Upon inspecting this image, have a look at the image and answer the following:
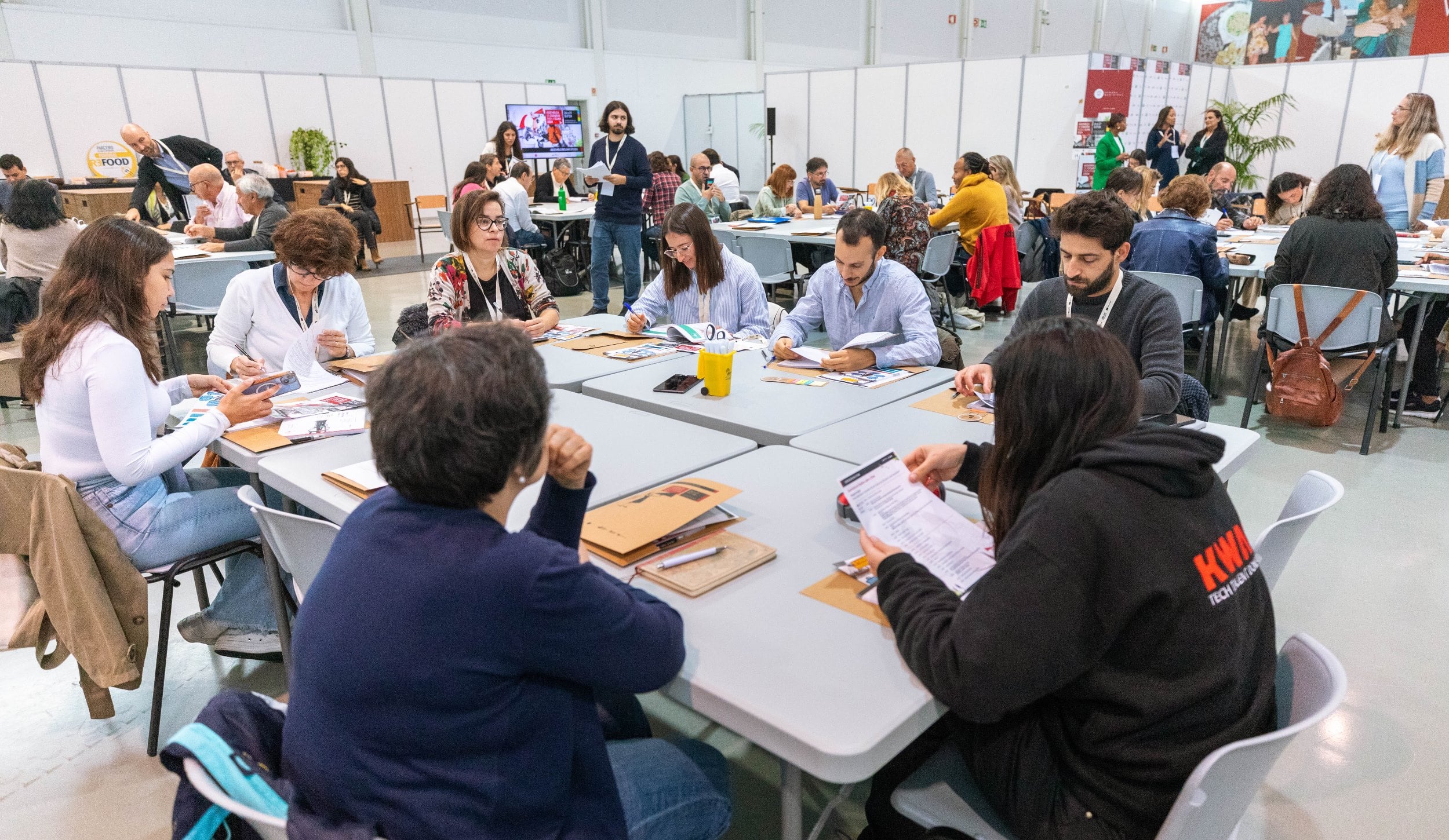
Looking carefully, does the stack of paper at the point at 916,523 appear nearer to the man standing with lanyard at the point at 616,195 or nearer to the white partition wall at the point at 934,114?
the man standing with lanyard at the point at 616,195

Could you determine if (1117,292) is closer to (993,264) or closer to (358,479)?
(358,479)

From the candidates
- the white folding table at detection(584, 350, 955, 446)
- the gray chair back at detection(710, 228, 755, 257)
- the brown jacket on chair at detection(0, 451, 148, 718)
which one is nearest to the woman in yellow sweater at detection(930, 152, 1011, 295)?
the gray chair back at detection(710, 228, 755, 257)

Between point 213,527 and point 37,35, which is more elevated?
point 37,35

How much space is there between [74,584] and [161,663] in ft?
1.16

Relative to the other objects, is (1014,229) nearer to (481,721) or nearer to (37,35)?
(481,721)

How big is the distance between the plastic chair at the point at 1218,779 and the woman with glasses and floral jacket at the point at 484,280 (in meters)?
2.39

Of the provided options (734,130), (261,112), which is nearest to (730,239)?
(261,112)

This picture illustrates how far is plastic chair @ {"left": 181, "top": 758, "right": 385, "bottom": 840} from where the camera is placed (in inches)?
34.1

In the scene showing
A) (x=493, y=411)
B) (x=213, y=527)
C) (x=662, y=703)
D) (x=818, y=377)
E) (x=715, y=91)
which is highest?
(x=715, y=91)

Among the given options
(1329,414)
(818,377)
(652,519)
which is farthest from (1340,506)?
(652,519)

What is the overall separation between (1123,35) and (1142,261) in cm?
1683

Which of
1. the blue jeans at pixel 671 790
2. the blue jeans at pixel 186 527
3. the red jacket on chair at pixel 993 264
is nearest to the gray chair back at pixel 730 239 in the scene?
the red jacket on chair at pixel 993 264

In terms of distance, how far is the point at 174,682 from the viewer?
94.1 inches

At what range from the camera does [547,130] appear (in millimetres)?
12070
